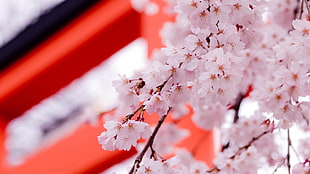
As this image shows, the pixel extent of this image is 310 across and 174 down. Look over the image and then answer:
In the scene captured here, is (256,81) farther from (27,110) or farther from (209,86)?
(27,110)

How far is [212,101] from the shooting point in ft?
3.37

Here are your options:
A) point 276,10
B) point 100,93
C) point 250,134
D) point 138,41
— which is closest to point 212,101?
point 250,134

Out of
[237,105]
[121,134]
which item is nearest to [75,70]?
[237,105]

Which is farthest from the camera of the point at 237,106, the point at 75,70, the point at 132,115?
the point at 75,70

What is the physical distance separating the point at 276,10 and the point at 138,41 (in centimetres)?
253

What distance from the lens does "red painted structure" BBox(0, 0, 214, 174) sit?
3.83 m

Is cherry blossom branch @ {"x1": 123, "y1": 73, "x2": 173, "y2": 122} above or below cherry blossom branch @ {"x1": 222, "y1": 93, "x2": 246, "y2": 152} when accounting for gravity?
below

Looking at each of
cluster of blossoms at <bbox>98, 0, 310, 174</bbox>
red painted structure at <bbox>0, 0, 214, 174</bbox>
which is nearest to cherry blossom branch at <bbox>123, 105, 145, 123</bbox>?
cluster of blossoms at <bbox>98, 0, 310, 174</bbox>

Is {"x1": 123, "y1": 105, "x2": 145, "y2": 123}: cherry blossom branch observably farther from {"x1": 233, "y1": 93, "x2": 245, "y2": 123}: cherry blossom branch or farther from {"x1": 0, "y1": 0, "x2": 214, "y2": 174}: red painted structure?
{"x1": 0, "y1": 0, "x2": 214, "y2": 174}: red painted structure

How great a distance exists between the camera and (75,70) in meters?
4.41

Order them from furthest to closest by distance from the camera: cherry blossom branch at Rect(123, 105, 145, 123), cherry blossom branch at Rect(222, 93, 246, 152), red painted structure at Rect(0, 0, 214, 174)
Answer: red painted structure at Rect(0, 0, 214, 174) < cherry blossom branch at Rect(222, 93, 246, 152) < cherry blossom branch at Rect(123, 105, 145, 123)

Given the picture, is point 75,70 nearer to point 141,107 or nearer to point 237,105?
point 237,105

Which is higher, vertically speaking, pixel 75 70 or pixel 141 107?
pixel 75 70

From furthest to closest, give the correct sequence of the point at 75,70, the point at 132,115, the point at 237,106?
1. the point at 75,70
2. the point at 237,106
3. the point at 132,115
